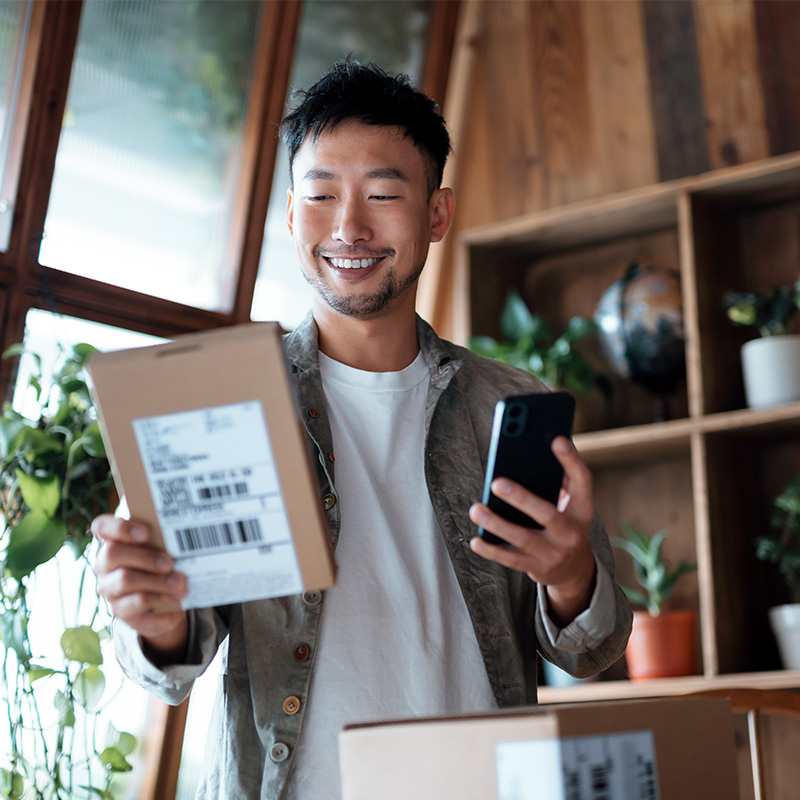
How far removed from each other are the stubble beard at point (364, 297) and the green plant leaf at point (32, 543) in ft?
2.78

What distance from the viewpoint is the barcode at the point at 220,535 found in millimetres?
888

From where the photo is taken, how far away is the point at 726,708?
870 mm

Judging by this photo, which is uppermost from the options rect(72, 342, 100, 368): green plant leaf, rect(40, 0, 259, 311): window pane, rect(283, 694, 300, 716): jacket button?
rect(40, 0, 259, 311): window pane

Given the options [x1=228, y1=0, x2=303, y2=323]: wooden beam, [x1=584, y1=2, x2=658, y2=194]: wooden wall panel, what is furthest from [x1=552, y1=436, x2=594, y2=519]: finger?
[x1=584, y1=2, x2=658, y2=194]: wooden wall panel

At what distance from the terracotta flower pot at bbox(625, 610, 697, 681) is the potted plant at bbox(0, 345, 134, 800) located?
3.89ft

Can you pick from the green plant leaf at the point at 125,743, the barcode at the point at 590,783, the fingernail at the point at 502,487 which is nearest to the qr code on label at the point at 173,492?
the fingernail at the point at 502,487

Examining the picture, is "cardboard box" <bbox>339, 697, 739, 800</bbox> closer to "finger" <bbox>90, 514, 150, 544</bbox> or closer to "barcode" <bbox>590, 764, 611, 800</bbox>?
"barcode" <bbox>590, 764, 611, 800</bbox>

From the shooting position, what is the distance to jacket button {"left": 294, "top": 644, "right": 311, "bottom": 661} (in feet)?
3.61

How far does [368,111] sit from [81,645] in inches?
45.4

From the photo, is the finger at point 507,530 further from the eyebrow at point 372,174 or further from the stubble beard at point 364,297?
the eyebrow at point 372,174

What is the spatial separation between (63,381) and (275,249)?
1.01 m

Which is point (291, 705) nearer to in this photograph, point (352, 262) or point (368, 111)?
point (352, 262)

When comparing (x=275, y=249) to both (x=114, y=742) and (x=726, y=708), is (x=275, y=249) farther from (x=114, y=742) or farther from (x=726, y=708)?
(x=726, y=708)

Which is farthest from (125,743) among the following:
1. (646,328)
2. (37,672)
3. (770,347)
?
(770,347)
